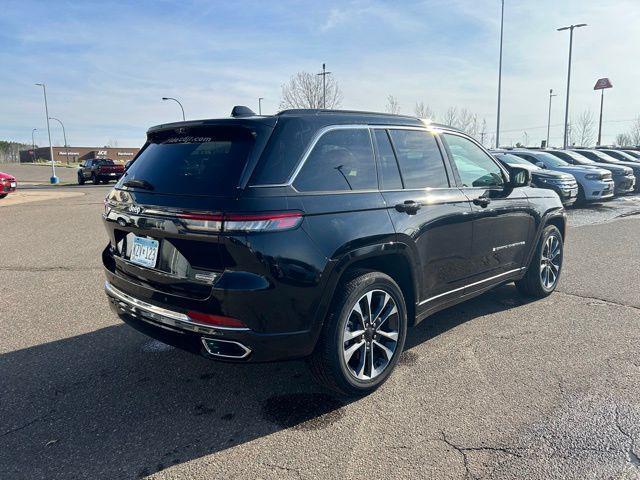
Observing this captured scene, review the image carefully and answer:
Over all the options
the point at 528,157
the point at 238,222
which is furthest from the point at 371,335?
the point at 528,157

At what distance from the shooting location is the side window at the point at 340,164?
3.01 meters

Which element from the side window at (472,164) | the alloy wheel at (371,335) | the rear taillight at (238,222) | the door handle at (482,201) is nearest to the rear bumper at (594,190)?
the side window at (472,164)

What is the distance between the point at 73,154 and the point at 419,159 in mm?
109870

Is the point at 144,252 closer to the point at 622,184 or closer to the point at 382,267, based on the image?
the point at 382,267

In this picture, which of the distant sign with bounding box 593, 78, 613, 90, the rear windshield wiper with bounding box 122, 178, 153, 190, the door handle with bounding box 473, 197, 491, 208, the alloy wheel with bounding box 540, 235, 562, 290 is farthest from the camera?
the distant sign with bounding box 593, 78, 613, 90

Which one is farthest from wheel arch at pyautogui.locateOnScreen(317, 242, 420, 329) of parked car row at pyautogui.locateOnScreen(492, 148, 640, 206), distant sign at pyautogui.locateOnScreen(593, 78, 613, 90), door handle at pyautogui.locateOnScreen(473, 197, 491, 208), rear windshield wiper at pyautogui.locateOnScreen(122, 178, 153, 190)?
distant sign at pyautogui.locateOnScreen(593, 78, 613, 90)

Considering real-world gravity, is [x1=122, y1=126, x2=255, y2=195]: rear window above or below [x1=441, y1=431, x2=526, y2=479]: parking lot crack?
above

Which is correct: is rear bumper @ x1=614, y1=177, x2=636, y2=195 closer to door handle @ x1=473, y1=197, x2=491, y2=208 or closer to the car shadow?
door handle @ x1=473, y1=197, x2=491, y2=208

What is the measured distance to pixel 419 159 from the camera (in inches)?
152

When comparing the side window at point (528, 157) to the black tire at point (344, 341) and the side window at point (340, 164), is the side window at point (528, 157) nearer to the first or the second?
the side window at point (340, 164)

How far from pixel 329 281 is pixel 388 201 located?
0.80 meters

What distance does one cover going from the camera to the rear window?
285 centimetres

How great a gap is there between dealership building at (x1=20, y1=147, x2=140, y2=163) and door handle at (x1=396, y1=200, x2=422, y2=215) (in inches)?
3965

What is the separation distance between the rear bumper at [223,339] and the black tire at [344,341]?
0.15 m
